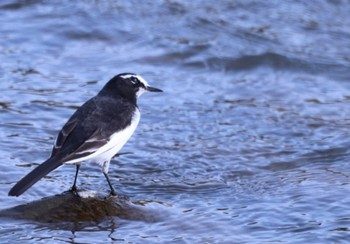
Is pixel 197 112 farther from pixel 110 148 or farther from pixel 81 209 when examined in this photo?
pixel 81 209

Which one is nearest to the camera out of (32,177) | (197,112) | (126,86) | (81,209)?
(32,177)

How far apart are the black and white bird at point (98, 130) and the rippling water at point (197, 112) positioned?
50cm

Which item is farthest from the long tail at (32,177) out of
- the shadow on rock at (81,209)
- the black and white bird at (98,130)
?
the shadow on rock at (81,209)

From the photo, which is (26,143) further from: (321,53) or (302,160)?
(321,53)

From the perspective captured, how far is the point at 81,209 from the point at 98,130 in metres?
0.68

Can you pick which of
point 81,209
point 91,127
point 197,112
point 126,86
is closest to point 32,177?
point 81,209

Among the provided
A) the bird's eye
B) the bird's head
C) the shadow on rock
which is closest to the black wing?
the bird's head

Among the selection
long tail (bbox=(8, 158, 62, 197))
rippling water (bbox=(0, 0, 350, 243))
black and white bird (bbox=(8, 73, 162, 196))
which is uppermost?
black and white bird (bbox=(8, 73, 162, 196))

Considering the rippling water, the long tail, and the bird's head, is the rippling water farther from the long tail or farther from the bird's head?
the bird's head

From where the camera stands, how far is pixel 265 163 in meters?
9.80

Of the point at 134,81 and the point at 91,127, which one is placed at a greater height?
the point at 134,81

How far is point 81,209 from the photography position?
25.7 ft

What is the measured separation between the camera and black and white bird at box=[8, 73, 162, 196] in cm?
745

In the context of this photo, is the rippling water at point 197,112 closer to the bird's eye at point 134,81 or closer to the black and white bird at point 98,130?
the black and white bird at point 98,130
